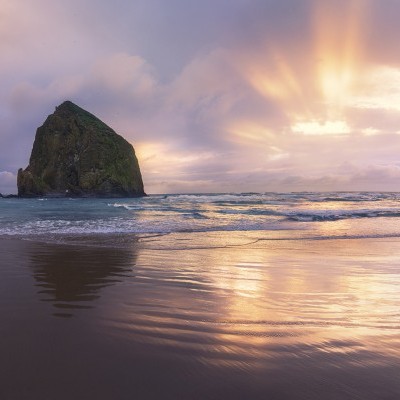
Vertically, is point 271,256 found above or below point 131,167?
below

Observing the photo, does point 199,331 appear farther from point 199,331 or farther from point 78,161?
point 78,161

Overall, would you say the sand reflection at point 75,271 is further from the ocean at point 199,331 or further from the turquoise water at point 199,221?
the turquoise water at point 199,221

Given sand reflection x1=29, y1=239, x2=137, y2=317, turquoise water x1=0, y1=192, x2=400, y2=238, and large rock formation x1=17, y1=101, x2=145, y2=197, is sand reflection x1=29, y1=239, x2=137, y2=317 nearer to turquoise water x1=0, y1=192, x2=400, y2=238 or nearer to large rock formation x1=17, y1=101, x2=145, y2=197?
turquoise water x1=0, y1=192, x2=400, y2=238

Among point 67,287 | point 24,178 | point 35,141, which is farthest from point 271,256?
point 35,141

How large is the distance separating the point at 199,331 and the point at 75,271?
3722 millimetres

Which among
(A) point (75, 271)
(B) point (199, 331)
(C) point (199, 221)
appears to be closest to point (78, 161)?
(C) point (199, 221)

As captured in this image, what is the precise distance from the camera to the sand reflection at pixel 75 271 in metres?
4.24

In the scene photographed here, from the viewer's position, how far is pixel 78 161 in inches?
3118

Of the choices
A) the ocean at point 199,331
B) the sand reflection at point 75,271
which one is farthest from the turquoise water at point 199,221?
the ocean at point 199,331

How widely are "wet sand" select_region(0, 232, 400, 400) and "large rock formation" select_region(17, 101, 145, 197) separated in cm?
7212

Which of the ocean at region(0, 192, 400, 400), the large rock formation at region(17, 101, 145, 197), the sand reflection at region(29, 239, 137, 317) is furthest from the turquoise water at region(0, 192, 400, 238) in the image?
the large rock formation at region(17, 101, 145, 197)

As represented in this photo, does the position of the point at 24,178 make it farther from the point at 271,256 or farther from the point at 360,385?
the point at 360,385

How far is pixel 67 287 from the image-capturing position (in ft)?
16.0

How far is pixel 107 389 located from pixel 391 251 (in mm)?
9002
